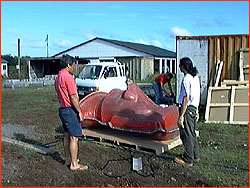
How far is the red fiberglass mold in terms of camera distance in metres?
6.60

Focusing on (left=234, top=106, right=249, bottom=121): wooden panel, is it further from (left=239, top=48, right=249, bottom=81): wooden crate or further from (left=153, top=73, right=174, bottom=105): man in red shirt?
(left=153, top=73, right=174, bottom=105): man in red shirt

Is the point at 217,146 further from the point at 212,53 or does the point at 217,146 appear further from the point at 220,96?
the point at 212,53

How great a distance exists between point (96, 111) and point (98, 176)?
2584mm

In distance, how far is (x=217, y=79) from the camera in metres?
10.8

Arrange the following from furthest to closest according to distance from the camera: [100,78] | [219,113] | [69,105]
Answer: [100,78], [219,113], [69,105]

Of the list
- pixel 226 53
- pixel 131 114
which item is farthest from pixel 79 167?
pixel 226 53

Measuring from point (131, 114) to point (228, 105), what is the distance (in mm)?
4213

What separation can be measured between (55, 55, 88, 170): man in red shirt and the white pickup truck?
27.5ft

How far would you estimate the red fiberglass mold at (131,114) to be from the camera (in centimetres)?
660

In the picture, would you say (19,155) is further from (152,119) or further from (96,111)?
(152,119)

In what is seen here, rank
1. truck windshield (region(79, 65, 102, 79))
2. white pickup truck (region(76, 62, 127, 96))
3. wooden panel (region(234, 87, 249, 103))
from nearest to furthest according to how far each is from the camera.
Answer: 1. wooden panel (region(234, 87, 249, 103))
2. white pickup truck (region(76, 62, 127, 96))
3. truck windshield (region(79, 65, 102, 79))

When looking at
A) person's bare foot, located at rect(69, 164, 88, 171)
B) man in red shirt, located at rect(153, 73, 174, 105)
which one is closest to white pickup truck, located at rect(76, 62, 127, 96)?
man in red shirt, located at rect(153, 73, 174, 105)

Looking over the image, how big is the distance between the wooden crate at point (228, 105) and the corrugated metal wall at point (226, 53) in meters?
0.76

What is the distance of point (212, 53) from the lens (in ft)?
36.4
